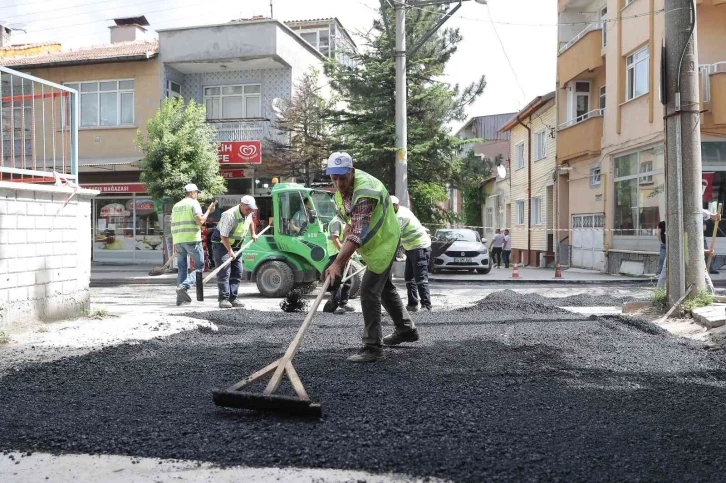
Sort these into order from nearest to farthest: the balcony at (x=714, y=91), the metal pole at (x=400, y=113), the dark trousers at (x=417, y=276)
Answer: the dark trousers at (x=417, y=276)
the balcony at (x=714, y=91)
the metal pole at (x=400, y=113)

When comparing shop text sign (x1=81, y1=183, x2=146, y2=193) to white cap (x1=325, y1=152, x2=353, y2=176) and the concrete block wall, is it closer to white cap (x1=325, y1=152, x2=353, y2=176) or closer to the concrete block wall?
the concrete block wall

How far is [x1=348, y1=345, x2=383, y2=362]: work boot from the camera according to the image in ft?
17.8

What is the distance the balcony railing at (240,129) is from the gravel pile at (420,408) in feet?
53.3

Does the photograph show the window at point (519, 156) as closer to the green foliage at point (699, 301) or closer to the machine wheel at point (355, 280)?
the machine wheel at point (355, 280)

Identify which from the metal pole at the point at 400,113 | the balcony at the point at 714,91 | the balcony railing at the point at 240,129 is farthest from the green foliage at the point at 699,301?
the balcony railing at the point at 240,129

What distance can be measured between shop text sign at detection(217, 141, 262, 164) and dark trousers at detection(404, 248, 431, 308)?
12.1m

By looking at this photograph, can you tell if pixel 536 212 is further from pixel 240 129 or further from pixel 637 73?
pixel 240 129

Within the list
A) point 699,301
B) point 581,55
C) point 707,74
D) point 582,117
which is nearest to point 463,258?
point 582,117

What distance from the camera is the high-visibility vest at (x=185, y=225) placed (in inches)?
386

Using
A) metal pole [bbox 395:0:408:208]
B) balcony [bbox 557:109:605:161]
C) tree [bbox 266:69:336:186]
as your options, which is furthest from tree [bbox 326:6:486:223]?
balcony [bbox 557:109:605:161]

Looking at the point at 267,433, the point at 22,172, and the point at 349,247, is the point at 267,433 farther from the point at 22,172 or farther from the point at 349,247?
the point at 22,172

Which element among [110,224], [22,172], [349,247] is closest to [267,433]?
[349,247]

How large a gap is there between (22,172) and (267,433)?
493cm

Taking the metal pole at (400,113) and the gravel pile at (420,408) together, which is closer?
the gravel pile at (420,408)
